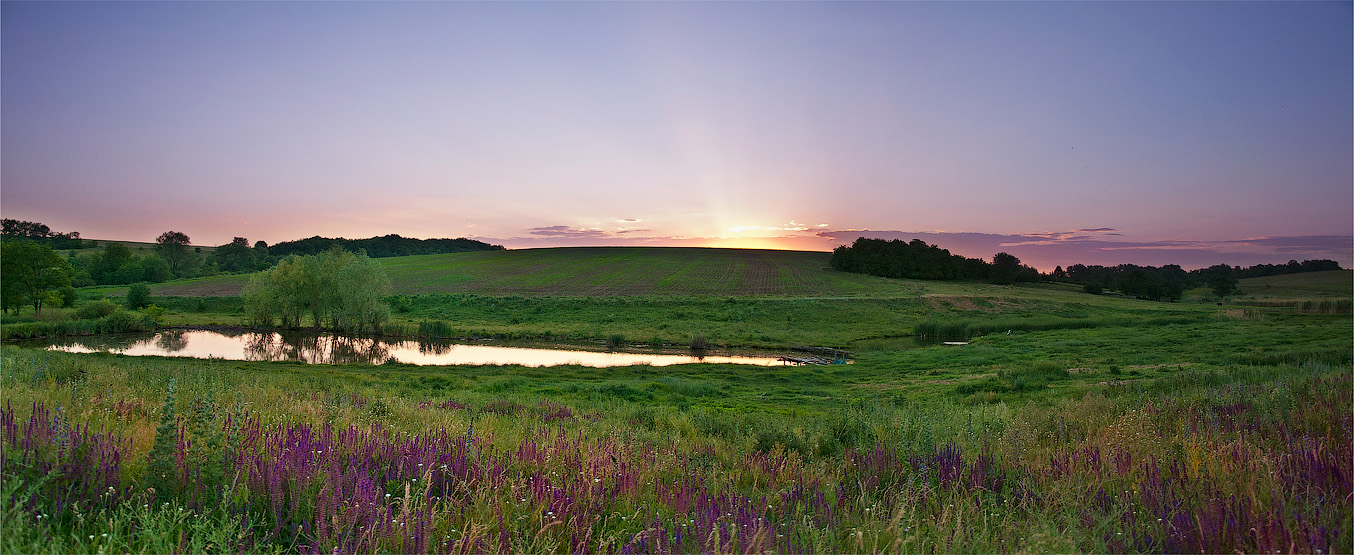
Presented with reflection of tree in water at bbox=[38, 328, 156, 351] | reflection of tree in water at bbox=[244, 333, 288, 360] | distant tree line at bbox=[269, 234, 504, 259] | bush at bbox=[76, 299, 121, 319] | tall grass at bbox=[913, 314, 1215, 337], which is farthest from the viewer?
distant tree line at bbox=[269, 234, 504, 259]

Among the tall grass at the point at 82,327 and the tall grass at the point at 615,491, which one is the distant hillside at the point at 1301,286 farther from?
the tall grass at the point at 82,327

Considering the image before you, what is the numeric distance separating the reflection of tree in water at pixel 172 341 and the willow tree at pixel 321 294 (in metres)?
6.23

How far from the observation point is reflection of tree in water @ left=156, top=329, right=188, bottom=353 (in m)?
41.8

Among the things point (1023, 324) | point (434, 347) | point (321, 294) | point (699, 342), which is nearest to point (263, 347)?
point (321, 294)

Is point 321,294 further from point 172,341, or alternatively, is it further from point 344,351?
point 344,351

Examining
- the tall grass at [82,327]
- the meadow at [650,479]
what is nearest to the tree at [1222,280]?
the meadow at [650,479]

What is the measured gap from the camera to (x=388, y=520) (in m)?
3.44

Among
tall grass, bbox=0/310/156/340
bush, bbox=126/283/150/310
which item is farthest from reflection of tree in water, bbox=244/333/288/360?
bush, bbox=126/283/150/310

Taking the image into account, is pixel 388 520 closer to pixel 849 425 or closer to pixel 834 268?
pixel 849 425

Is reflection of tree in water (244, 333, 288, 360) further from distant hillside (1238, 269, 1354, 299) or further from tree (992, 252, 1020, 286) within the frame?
tree (992, 252, 1020, 286)

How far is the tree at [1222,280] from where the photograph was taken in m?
73.2

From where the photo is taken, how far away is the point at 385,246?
160 metres

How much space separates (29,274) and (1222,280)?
401 ft

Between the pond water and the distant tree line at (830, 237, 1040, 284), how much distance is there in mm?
75634
